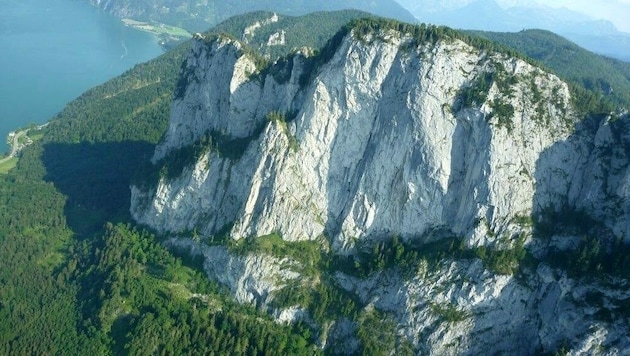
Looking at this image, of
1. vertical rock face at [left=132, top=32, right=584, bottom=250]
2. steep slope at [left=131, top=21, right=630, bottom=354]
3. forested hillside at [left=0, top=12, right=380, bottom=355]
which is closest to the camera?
steep slope at [left=131, top=21, right=630, bottom=354]

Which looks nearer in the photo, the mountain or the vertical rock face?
the mountain

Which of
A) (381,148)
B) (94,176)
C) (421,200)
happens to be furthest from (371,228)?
(94,176)

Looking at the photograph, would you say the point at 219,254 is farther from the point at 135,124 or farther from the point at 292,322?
the point at 135,124

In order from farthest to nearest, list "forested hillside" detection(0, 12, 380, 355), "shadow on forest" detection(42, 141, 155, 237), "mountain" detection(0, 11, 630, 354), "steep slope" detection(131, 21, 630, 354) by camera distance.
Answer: "shadow on forest" detection(42, 141, 155, 237)
"forested hillside" detection(0, 12, 380, 355)
"mountain" detection(0, 11, 630, 354)
"steep slope" detection(131, 21, 630, 354)

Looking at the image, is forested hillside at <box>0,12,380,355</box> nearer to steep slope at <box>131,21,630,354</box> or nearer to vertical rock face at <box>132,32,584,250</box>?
steep slope at <box>131,21,630,354</box>

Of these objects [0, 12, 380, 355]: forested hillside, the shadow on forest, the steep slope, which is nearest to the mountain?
the steep slope

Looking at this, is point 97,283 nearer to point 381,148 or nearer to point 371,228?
point 371,228
